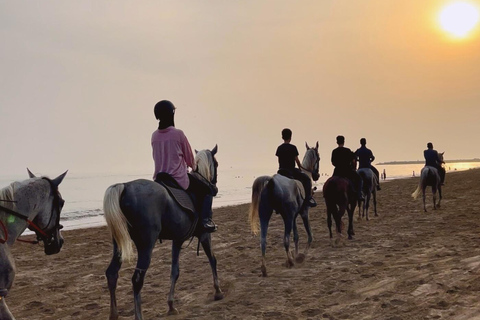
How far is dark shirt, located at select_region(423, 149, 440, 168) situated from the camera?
18016 millimetres

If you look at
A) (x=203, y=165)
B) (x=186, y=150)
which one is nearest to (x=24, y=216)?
(x=186, y=150)

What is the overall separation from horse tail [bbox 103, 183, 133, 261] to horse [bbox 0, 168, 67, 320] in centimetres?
62

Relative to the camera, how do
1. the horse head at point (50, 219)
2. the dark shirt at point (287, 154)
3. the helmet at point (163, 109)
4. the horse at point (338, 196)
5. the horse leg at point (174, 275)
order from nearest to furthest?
1. the horse head at point (50, 219)
2. the helmet at point (163, 109)
3. the horse leg at point (174, 275)
4. the dark shirt at point (287, 154)
5. the horse at point (338, 196)

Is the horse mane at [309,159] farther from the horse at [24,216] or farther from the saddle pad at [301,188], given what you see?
the horse at [24,216]

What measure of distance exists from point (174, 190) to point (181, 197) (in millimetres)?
159

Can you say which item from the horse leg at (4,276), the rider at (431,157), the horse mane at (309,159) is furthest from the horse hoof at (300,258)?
the rider at (431,157)

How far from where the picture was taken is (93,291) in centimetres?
798

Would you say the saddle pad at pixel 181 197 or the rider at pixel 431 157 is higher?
the rider at pixel 431 157

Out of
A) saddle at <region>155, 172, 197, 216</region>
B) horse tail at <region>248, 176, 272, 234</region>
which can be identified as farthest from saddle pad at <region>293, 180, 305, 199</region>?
saddle at <region>155, 172, 197, 216</region>

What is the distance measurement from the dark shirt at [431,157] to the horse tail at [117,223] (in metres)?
16.1

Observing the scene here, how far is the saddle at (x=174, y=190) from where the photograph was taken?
19.7 ft

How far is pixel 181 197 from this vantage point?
241 inches

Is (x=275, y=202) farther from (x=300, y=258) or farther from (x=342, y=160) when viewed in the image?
(x=342, y=160)

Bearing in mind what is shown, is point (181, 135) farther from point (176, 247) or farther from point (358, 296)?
point (358, 296)
